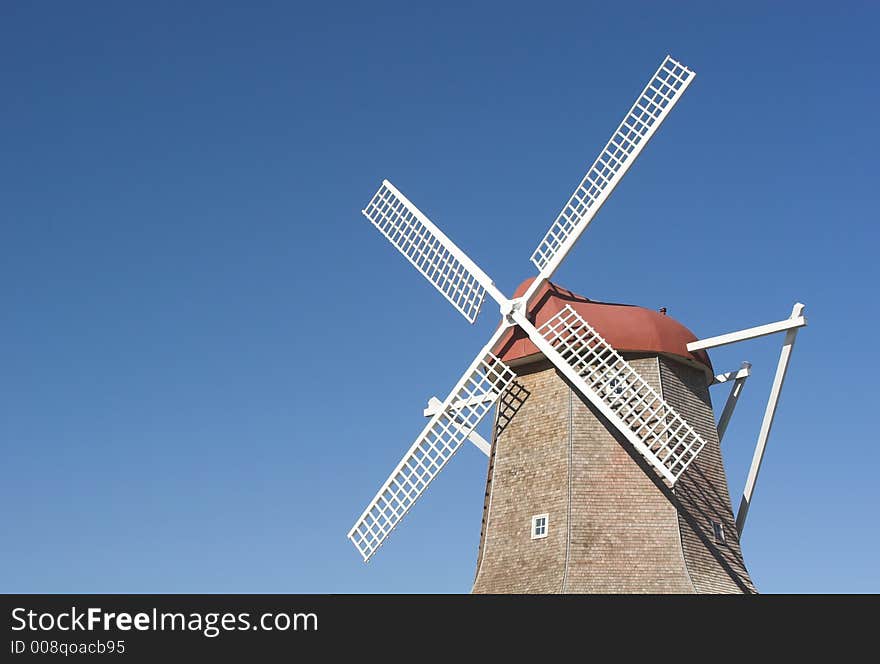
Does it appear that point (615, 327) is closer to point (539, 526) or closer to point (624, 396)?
point (624, 396)

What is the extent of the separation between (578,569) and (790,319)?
500cm

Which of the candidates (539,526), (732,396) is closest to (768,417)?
(732,396)

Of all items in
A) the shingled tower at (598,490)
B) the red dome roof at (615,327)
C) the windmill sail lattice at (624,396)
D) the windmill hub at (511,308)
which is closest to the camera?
the shingled tower at (598,490)

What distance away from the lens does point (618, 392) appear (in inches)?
757

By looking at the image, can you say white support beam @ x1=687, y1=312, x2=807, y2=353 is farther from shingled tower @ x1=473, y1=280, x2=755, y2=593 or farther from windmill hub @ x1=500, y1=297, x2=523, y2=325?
windmill hub @ x1=500, y1=297, x2=523, y2=325

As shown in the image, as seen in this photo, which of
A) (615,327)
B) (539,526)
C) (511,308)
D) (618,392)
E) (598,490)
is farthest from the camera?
(511,308)

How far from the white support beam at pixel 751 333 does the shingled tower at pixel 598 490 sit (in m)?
0.28

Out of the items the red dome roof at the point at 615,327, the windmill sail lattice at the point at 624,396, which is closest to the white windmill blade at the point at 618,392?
the windmill sail lattice at the point at 624,396

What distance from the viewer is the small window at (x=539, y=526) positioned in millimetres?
18891

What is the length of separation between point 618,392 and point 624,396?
6.6 inches

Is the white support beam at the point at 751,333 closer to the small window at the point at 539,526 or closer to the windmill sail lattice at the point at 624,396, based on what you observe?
the windmill sail lattice at the point at 624,396

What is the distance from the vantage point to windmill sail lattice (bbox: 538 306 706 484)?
1845 cm

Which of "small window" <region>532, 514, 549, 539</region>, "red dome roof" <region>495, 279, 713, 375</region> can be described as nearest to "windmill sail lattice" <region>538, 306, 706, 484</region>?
"red dome roof" <region>495, 279, 713, 375</region>
